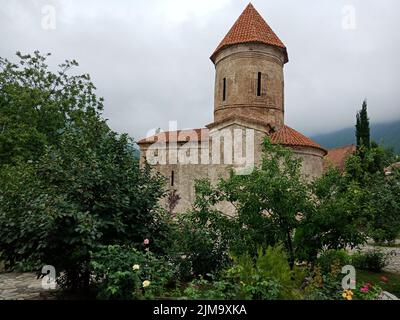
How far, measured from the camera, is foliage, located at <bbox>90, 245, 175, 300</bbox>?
4367 mm

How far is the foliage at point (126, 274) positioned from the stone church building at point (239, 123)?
1141cm

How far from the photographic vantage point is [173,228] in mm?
6637

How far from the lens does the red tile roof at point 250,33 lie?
17948mm

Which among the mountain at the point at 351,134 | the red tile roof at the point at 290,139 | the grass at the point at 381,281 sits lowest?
the grass at the point at 381,281

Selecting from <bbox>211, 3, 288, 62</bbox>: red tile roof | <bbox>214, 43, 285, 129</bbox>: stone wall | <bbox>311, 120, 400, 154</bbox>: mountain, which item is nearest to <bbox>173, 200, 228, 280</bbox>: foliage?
<bbox>214, 43, 285, 129</bbox>: stone wall

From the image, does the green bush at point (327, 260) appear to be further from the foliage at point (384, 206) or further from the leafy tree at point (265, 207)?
the foliage at point (384, 206)

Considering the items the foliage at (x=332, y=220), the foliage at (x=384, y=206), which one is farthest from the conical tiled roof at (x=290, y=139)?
the foliage at (x=332, y=220)

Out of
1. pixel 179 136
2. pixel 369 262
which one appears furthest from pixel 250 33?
pixel 369 262

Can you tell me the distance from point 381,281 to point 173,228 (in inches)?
238

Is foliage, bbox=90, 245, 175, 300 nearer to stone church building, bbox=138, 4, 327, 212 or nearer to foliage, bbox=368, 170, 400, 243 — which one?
foliage, bbox=368, 170, 400, 243

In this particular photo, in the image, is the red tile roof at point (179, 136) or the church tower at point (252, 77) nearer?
the church tower at point (252, 77)

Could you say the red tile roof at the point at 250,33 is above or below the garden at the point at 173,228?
Answer: above

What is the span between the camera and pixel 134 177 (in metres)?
6.16
